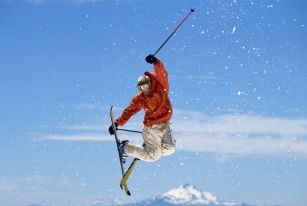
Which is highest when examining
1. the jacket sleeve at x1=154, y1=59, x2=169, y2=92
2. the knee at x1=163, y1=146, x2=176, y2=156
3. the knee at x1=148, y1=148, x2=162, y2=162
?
the jacket sleeve at x1=154, y1=59, x2=169, y2=92

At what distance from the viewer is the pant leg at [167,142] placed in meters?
14.7

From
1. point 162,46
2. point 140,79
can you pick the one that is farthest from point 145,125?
point 162,46

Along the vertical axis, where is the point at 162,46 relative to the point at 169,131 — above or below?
above

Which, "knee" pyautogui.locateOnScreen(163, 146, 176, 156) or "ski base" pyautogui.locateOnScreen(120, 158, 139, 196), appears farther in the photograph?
"ski base" pyautogui.locateOnScreen(120, 158, 139, 196)

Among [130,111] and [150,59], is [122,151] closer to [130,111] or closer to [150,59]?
[130,111]

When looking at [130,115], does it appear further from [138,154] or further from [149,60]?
[149,60]

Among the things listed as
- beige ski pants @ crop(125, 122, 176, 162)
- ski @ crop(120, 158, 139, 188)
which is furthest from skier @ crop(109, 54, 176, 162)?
ski @ crop(120, 158, 139, 188)

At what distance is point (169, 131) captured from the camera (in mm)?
14805

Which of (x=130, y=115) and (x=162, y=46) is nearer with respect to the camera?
(x=162, y=46)

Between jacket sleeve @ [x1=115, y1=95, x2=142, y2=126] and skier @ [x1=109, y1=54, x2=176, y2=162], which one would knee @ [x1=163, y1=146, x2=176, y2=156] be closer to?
skier @ [x1=109, y1=54, x2=176, y2=162]

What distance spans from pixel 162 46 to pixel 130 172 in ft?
13.3

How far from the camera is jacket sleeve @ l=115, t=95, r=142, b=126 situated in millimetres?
14777

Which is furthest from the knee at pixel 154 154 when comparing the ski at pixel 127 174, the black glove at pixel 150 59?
the black glove at pixel 150 59

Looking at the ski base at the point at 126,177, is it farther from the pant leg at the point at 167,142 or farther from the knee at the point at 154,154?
the pant leg at the point at 167,142
